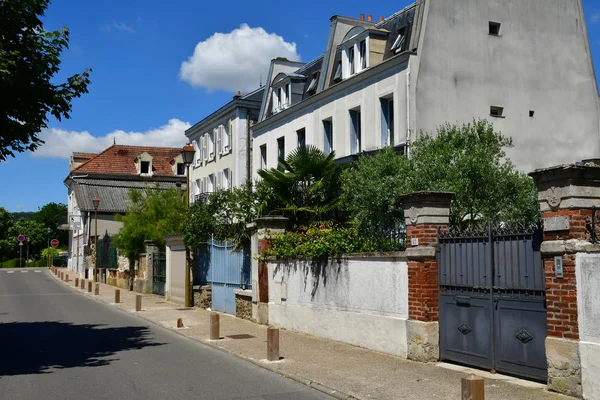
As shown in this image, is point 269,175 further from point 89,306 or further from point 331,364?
point 89,306

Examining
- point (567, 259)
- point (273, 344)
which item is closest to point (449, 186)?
point (273, 344)

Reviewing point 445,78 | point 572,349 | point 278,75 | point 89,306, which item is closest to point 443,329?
point 572,349

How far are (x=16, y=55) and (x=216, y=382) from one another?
6623 mm

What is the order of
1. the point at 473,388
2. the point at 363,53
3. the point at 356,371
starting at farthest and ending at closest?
the point at 363,53 → the point at 356,371 → the point at 473,388

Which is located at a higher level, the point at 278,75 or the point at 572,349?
the point at 278,75

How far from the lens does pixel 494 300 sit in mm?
9523

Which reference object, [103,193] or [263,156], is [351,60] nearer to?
[263,156]

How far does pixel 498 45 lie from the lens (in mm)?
23250

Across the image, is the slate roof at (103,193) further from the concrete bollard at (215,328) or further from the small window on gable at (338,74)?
the concrete bollard at (215,328)

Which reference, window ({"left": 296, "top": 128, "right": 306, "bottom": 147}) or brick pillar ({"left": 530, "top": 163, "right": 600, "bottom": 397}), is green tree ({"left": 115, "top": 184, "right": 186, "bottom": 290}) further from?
brick pillar ({"left": 530, "top": 163, "right": 600, "bottom": 397})

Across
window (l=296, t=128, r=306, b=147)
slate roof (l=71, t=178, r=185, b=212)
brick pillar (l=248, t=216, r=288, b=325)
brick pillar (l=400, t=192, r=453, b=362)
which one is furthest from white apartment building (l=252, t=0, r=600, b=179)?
slate roof (l=71, t=178, r=185, b=212)

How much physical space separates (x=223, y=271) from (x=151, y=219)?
13.8 m

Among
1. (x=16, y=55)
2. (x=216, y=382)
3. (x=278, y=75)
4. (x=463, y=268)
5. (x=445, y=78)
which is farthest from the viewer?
(x=278, y=75)

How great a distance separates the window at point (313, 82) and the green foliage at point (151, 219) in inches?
329
